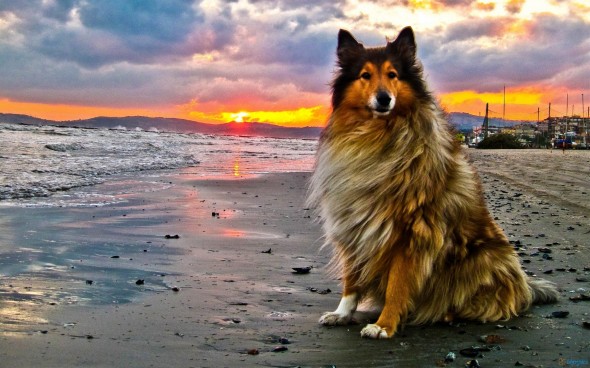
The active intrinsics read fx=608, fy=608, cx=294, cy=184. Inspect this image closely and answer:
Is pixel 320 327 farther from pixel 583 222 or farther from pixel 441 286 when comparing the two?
pixel 583 222

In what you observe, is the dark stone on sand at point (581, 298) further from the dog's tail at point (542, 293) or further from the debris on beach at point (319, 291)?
the debris on beach at point (319, 291)

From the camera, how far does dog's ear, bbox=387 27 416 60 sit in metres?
4.80

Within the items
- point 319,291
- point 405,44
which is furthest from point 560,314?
point 405,44

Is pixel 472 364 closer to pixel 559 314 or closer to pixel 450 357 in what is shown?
pixel 450 357

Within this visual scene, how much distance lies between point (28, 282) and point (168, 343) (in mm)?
1942

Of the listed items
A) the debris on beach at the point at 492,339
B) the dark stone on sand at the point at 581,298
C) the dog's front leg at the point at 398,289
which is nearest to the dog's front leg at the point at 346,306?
the dog's front leg at the point at 398,289

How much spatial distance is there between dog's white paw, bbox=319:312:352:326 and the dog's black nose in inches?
62.3

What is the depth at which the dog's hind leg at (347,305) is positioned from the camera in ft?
14.5

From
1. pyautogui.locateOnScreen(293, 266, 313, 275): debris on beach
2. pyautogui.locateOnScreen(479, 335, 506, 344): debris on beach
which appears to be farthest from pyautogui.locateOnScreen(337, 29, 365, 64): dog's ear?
pyautogui.locateOnScreen(479, 335, 506, 344): debris on beach

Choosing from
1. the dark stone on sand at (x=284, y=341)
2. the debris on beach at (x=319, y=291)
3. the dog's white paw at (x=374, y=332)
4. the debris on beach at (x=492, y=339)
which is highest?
the debris on beach at (x=492, y=339)

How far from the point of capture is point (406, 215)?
422 centimetres

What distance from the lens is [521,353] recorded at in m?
3.53

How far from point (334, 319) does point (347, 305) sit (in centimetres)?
21

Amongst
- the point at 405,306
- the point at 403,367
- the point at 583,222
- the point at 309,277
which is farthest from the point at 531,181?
the point at 403,367
